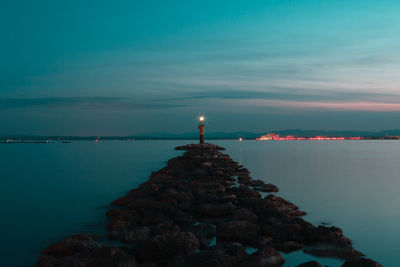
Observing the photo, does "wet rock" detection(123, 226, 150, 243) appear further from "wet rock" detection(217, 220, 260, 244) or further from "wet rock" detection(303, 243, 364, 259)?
"wet rock" detection(303, 243, 364, 259)

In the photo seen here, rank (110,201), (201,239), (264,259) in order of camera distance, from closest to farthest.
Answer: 1. (264,259)
2. (201,239)
3. (110,201)

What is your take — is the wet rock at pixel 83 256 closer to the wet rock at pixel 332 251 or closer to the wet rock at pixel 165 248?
the wet rock at pixel 165 248

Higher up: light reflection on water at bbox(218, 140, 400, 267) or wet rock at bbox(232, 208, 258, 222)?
wet rock at bbox(232, 208, 258, 222)

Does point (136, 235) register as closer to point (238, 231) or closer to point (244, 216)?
point (238, 231)

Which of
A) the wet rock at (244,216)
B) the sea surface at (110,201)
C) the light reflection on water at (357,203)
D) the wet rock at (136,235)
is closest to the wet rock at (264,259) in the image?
the sea surface at (110,201)

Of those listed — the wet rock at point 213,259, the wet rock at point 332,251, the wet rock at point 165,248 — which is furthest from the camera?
the wet rock at point 332,251

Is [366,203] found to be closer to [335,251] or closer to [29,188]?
[335,251]

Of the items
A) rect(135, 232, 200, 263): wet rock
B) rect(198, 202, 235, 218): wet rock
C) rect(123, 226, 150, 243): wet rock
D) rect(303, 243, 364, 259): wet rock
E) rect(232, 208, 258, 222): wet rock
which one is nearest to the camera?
rect(135, 232, 200, 263): wet rock

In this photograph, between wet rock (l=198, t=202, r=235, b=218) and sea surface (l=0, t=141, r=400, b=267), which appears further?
wet rock (l=198, t=202, r=235, b=218)

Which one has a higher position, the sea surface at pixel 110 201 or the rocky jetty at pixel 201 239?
the rocky jetty at pixel 201 239

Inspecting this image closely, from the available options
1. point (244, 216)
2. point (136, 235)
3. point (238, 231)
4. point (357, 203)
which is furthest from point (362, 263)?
point (357, 203)

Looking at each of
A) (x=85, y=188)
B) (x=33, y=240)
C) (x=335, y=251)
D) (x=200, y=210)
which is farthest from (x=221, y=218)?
(x=85, y=188)

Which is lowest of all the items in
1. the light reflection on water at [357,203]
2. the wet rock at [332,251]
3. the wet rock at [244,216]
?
the light reflection on water at [357,203]

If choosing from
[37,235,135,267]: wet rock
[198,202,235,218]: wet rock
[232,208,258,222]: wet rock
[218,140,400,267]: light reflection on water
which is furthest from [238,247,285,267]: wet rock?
[198,202,235,218]: wet rock
